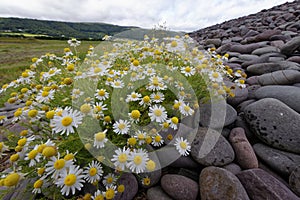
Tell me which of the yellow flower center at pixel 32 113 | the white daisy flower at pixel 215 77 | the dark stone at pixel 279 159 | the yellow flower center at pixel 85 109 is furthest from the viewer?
the white daisy flower at pixel 215 77

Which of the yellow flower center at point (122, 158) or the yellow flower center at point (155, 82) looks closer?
the yellow flower center at point (122, 158)

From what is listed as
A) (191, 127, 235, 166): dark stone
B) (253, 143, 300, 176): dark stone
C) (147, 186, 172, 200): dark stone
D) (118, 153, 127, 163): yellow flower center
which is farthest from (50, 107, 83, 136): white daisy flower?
(253, 143, 300, 176): dark stone

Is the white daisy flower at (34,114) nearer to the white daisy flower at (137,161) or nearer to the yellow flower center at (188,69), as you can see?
the white daisy flower at (137,161)

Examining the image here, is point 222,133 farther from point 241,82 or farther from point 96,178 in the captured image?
point 96,178

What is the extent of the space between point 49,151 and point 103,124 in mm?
600

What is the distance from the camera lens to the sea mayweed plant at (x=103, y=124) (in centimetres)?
138

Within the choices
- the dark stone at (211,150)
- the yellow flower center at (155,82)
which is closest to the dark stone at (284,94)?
the dark stone at (211,150)

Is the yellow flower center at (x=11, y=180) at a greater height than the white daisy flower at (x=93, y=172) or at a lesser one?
greater

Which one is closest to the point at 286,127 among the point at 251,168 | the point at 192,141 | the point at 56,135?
the point at 251,168

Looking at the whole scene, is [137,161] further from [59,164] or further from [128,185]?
[59,164]

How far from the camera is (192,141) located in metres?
2.01

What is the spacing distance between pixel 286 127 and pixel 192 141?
3.57ft

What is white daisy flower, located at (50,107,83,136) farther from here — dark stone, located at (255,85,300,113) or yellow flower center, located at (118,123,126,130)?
dark stone, located at (255,85,300,113)

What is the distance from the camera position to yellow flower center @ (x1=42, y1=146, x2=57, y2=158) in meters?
1.21
